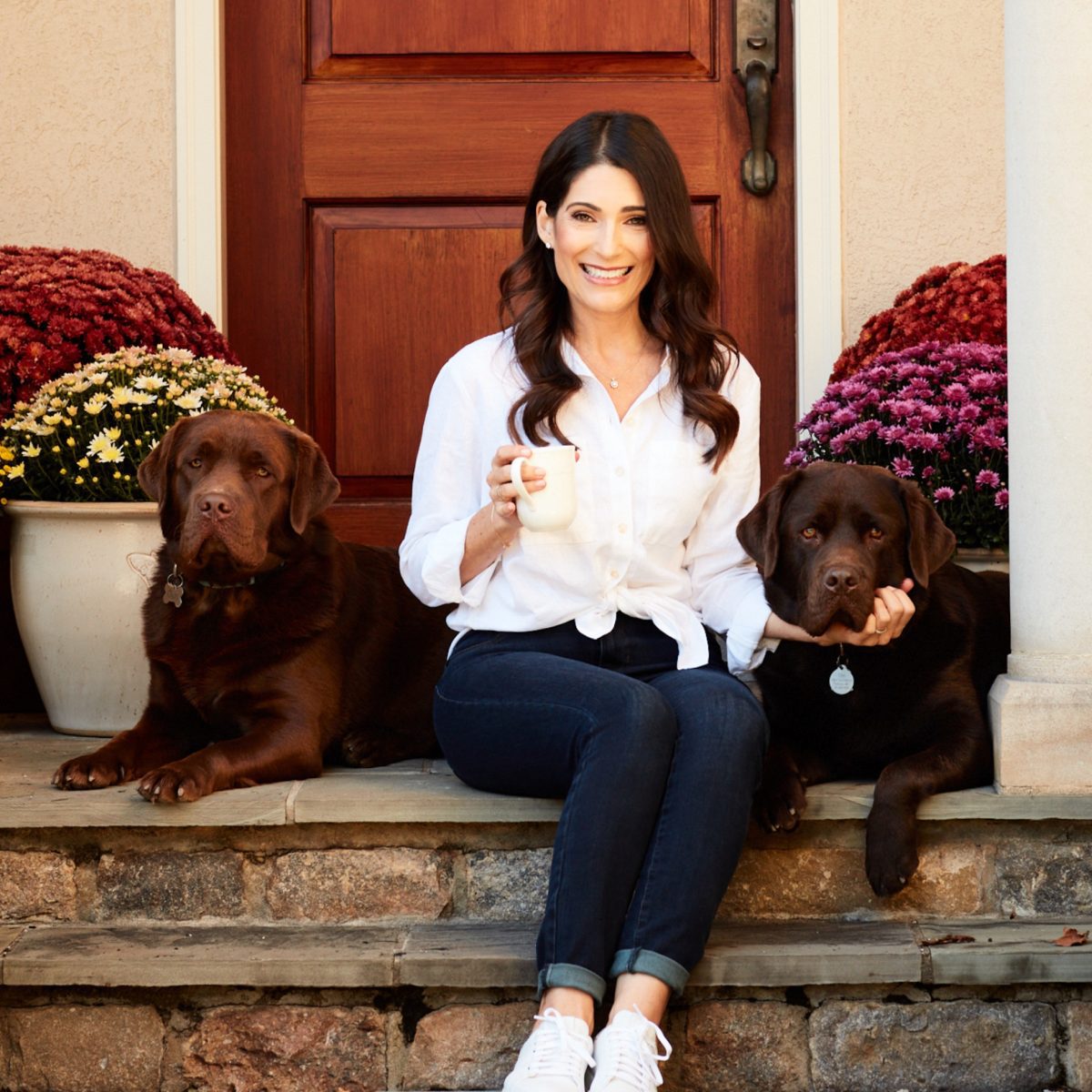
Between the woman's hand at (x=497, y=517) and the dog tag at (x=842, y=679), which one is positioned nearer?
the woman's hand at (x=497, y=517)

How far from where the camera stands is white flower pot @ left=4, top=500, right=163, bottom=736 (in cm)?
374

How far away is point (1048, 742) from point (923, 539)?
0.47 m

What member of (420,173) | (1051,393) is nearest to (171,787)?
(1051,393)

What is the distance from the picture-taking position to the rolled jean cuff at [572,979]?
2.48 m

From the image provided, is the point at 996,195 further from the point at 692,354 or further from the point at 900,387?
the point at 692,354

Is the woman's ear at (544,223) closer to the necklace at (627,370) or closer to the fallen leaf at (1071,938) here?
the necklace at (627,370)

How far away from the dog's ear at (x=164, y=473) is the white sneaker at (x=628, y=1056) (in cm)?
152

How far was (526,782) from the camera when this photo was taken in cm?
290

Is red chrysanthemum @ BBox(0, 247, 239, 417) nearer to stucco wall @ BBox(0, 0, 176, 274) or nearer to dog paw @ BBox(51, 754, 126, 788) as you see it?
stucco wall @ BBox(0, 0, 176, 274)

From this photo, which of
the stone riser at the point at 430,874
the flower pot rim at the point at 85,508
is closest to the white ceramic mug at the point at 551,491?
the stone riser at the point at 430,874

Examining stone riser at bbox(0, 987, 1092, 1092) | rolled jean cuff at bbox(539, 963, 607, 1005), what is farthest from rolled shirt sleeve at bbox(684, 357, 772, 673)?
rolled jean cuff at bbox(539, 963, 607, 1005)

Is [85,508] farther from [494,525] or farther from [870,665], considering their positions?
[870,665]

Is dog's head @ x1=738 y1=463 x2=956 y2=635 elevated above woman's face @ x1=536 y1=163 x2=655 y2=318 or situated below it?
below

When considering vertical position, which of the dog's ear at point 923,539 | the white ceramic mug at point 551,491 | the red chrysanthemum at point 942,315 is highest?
the red chrysanthemum at point 942,315
